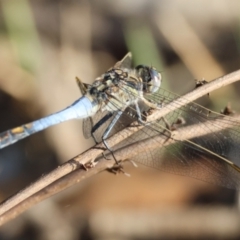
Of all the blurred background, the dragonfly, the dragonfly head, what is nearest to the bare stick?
the dragonfly

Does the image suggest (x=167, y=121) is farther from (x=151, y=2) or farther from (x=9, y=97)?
(x=151, y=2)

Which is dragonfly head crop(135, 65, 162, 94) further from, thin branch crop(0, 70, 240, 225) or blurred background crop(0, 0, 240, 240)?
blurred background crop(0, 0, 240, 240)

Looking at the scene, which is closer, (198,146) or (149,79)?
(198,146)

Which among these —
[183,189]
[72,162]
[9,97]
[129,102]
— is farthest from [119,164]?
[9,97]

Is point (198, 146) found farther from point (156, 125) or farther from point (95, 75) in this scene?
point (95, 75)

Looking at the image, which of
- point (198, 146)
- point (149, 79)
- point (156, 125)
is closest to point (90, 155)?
point (156, 125)

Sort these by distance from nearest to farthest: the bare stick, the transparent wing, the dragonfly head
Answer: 1. the bare stick
2. the transparent wing
3. the dragonfly head
